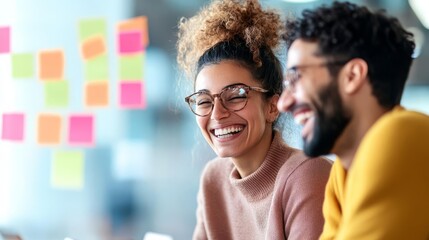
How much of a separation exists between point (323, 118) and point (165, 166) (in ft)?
3.16

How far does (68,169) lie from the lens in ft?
5.89

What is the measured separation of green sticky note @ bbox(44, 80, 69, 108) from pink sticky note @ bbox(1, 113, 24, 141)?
4.3 inches

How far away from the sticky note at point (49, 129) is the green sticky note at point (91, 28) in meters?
0.27

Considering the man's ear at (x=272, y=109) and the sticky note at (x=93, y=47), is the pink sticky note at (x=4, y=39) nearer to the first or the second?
the sticky note at (x=93, y=47)

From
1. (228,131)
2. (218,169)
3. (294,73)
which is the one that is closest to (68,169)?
(218,169)

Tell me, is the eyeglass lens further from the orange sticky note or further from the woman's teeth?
the orange sticky note

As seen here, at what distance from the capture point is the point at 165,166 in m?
1.70

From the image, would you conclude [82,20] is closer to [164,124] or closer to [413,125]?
[164,124]

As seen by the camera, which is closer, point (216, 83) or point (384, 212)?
point (384, 212)

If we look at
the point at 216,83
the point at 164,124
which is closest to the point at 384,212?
the point at 216,83

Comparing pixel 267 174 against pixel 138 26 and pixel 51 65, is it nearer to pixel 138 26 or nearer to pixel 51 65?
pixel 138 26

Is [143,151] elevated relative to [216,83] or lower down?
lower down

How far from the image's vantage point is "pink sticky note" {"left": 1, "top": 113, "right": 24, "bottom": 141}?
72.5 inches

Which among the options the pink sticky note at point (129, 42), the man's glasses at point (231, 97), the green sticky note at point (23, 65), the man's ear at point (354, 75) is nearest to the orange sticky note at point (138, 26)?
the pink sticky note at point (129, 42)
